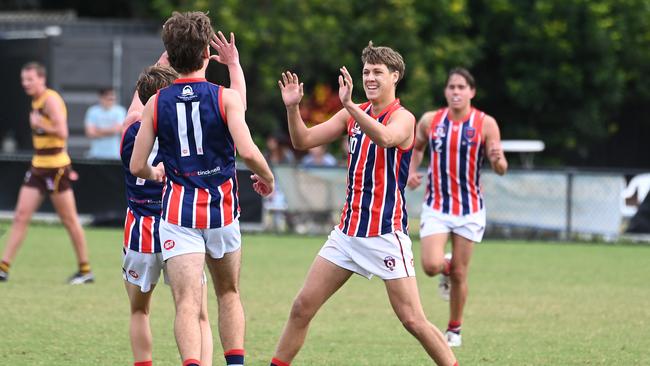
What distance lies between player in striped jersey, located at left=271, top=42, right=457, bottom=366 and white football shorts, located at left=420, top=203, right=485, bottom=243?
2386 mm

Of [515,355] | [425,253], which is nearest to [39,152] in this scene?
[425,253]

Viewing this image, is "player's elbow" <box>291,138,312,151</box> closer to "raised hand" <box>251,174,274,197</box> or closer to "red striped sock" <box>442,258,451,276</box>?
"raised hand" <box>251,174,274,197</box>

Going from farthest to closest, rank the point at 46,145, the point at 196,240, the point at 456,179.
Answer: the point at 46,145 → the point at 456,179 → the point at 196,240

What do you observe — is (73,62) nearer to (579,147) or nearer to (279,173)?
(279,173)

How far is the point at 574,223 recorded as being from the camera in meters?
18.7

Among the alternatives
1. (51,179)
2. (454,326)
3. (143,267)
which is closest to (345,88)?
(143,267)

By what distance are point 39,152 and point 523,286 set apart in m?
5.40

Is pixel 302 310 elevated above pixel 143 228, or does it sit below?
below

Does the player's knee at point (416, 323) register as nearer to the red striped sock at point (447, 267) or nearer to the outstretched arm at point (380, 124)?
the outstretched arm at point (380, 124)

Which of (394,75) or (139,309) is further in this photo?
A: (394,75)

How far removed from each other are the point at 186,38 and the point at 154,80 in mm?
706

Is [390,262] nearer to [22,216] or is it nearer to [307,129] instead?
[307,129]

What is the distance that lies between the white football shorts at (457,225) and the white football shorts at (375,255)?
2.40 metres

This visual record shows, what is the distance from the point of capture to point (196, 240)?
652cm
